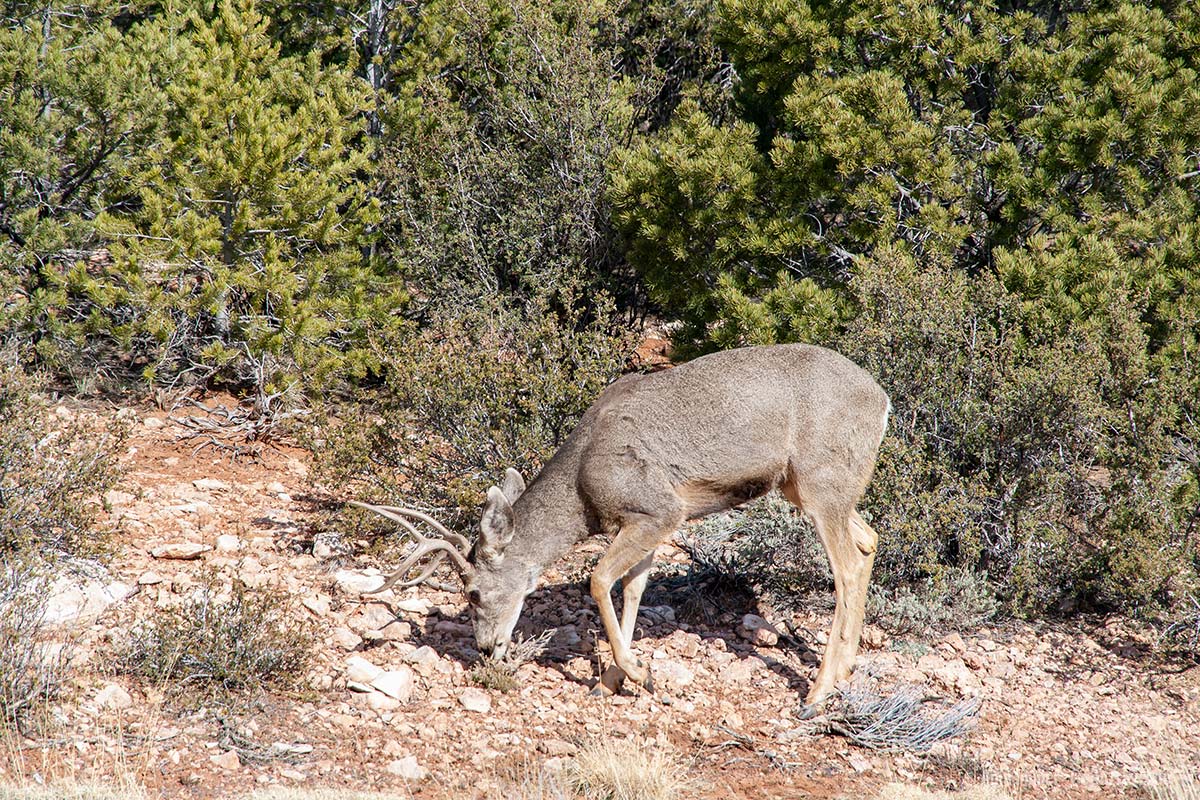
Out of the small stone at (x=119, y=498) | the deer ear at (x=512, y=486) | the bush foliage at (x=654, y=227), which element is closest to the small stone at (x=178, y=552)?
the small stone at (x=119, y=498)

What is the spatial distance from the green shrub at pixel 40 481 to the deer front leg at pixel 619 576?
12.4ft

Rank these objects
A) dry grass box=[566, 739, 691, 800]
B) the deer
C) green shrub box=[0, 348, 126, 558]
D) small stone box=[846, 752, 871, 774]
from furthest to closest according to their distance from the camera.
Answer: green shrub box=[0, 348, 126, 558]
the deer
small stone box=[846, 752, 871, 774]
dry grass box=[566, 739, 691, 800]

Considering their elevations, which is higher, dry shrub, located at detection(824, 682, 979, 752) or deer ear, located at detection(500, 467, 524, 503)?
deer ear, located at detection(500, 467, 524, 503)

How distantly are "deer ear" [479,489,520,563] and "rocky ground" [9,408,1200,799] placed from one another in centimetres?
87

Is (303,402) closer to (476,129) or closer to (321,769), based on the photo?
(476,129)

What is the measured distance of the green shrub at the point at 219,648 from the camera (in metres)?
7.05

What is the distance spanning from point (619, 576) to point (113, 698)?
3153 millimetres

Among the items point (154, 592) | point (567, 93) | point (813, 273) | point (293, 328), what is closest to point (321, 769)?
point (154, 592)

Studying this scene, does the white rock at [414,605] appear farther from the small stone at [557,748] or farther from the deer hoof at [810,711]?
the deer hoof at [810,711]

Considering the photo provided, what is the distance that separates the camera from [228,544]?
918 centimetres

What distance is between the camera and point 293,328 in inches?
451

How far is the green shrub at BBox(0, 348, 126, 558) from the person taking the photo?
806 centimetres

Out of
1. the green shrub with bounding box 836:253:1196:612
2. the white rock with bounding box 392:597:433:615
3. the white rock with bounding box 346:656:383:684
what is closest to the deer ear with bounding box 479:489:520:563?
the white rock with bounding box 346:656:383:684

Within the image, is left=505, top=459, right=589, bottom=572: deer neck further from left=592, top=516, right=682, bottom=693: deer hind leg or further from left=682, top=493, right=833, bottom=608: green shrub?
left=682, top=493, right=833, bottom=608: green shrub
